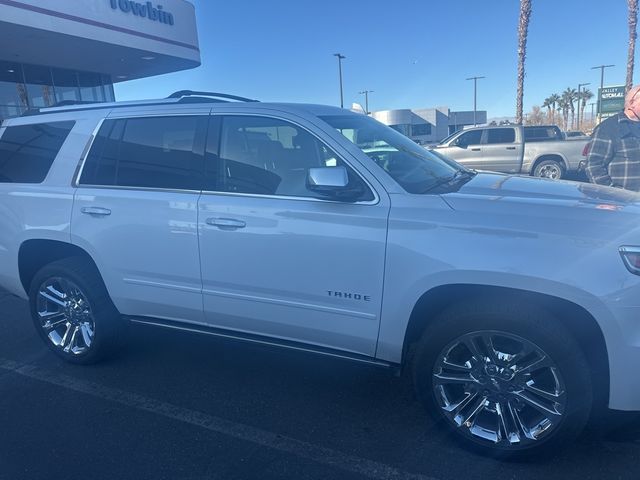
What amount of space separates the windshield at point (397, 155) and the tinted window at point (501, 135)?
11875 millimetres

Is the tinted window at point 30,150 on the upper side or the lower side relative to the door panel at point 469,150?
upper

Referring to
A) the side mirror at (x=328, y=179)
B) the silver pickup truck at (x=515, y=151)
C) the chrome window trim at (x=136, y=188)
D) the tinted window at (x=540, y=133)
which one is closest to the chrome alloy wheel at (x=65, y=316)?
the chrome window trim at (x=136, y=188)

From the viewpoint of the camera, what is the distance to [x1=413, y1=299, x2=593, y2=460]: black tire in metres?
2.48

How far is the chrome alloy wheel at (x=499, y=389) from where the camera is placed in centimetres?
260

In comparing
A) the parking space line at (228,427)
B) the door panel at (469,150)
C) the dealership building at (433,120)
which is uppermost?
the dealership building at (433,120)

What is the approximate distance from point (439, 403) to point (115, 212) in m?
2.52

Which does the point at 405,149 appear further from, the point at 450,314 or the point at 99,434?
the point at 99,434

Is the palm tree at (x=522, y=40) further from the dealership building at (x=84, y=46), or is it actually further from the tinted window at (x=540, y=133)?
the dealership building at (x=84, y=46)

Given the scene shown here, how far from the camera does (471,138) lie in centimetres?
1525

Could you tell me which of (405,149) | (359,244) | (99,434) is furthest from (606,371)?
(99,434)

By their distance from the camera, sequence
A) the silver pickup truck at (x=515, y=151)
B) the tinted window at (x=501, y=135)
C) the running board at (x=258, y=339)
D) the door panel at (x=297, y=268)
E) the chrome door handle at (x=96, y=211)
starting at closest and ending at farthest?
1. the door panel at (x=297, y=268)
2. the running board at (x=258, y=339)
3. the chrome door handle at (x=96, y=211)
4. the silver pickup truck at (x=515, y=151)
5. the tinted window at (x=501, y=135)

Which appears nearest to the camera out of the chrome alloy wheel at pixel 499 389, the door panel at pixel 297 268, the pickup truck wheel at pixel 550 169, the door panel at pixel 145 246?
the chrome alloy wheel at pixel 499 389

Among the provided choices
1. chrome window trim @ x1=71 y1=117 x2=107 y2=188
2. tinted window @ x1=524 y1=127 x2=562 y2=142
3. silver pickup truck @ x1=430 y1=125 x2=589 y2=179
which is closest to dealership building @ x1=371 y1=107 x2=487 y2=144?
tinted window @ x1=524 y1=127 x2=562 y2=142

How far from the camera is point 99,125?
385cm
